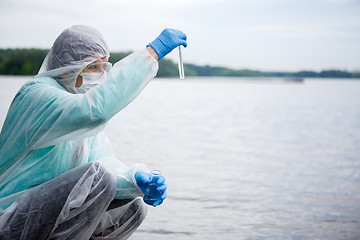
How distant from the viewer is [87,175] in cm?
204

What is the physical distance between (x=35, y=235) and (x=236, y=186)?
3.27m

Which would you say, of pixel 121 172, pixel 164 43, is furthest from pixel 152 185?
A: pixel 164 43

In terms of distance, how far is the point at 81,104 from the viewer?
1.92 metres

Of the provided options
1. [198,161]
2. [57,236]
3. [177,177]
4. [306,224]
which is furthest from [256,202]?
[57,236]

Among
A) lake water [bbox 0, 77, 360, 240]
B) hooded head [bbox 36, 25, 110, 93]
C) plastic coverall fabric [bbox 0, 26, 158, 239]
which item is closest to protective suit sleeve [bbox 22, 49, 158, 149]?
plastic coverall fabric [bbox 0, 26, 158, 239]

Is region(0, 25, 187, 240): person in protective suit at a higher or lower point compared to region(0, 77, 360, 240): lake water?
higher

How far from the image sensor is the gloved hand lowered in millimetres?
2236

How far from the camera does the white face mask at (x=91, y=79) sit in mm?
2168

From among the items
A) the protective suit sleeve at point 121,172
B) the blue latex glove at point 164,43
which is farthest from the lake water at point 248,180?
the blue latex glove at point 164,43

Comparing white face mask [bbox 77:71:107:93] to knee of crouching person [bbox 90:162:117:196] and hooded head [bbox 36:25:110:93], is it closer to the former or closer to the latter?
hooded head [bbox 36:25:110:93]

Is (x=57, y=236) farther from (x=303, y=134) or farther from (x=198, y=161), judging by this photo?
(x=303, y=134)

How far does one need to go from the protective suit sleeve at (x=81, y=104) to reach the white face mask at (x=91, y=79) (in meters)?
0.16

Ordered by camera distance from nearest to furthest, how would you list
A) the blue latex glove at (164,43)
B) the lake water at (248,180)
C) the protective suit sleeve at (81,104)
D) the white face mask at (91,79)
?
the protective suit sleeve at (81,104) → the blue latex glove at (164,43) → the white face mask at (91,79) → the lake water at (248,180)

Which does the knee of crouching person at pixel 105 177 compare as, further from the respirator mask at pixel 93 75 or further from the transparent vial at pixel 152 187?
the respirator mask at pixel 93 75
